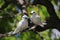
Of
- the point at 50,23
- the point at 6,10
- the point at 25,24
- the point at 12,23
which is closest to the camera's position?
the point at 25,24

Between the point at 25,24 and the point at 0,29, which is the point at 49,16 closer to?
the point at 0,29

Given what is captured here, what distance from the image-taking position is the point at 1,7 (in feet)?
6.18

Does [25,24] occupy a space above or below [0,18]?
below

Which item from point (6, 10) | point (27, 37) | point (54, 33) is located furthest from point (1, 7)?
point (54, 33)

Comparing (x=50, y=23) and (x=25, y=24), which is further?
(x=50, y=23)

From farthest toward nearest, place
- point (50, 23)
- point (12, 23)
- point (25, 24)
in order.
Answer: point (12, 23) < point (50, 23) < point (25, 24)

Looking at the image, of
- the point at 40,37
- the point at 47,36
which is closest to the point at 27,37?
the point at 40,37

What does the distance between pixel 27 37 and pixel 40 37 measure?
0.09 m

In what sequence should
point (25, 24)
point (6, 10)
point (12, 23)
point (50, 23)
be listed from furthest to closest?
point (6, 10) → point (12, 23) → point (50, 23) → point (25, 24)

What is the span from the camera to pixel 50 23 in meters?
1.71

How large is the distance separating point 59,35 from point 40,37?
32cm

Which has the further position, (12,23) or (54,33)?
(54,33)

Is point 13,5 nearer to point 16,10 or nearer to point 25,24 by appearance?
point 16,10

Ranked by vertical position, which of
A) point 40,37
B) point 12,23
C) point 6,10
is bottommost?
point 40,37
